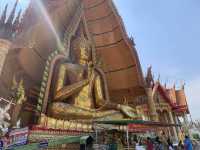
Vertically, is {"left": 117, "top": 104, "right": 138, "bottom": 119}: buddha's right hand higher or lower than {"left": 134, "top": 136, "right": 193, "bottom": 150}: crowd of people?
higher

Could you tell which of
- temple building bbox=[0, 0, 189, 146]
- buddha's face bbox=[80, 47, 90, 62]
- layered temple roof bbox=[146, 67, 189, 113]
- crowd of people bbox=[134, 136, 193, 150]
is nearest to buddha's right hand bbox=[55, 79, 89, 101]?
temple building bbox=[0, 0, 189, 146]

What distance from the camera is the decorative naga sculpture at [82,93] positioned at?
4.77 metres

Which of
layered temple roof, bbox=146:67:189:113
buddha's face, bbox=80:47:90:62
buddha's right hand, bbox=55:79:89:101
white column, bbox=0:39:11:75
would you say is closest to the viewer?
white column, bbox=0:39:11:75

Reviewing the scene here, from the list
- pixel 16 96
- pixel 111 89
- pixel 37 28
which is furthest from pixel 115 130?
pixel 111 89

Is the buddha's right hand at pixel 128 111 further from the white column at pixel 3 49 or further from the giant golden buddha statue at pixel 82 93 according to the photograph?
the white column at pixel 3 49

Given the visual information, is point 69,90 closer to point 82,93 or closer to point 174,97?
point 82,93

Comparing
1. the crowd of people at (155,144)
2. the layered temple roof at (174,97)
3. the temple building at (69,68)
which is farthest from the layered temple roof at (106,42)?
the layered temple roof at (174,97)

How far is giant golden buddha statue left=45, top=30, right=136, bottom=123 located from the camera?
477 cm

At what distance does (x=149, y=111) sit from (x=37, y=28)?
12.8 ft

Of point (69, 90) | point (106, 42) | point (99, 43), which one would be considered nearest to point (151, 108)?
point (69, 90)

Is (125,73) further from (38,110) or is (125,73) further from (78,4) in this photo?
(38,110)

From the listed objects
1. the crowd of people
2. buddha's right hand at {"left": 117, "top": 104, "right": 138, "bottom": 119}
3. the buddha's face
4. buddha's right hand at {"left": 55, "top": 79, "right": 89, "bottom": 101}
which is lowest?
the crowd of people

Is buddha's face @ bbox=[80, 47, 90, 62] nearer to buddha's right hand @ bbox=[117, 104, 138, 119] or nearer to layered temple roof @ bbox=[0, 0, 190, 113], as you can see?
layered temple roof @ bbox=[0, 0, 190, 113]

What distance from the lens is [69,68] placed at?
5.66m
